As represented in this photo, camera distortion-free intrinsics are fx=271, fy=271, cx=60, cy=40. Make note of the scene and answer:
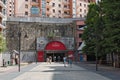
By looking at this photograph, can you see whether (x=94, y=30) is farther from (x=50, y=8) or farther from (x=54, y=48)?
(x=50, y=8)

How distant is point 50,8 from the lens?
10256 centimetres

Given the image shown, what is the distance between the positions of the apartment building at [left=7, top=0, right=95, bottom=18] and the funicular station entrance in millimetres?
20336

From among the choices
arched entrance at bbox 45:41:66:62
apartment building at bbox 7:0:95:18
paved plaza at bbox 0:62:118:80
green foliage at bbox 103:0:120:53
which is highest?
apartment building at bbox 7:0:95:18

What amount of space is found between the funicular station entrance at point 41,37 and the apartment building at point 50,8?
801 inches

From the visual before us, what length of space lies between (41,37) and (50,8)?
30.0 metres

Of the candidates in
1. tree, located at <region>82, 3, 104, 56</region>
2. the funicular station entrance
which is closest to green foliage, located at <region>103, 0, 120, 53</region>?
tree, located at <region>82, 3, 104, 56</region>

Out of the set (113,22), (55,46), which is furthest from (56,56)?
(113,22)

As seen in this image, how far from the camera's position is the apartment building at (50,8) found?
98.1 meters

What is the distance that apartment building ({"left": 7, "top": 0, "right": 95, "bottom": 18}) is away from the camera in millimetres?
98050

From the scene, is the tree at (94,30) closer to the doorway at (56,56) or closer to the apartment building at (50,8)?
the doorway at (56,56)

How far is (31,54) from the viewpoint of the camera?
73625 millimetres

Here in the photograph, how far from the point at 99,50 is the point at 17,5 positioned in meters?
57.8

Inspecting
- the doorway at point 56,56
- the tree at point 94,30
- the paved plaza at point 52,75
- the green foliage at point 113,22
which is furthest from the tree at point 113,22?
the doorway at point 56,56

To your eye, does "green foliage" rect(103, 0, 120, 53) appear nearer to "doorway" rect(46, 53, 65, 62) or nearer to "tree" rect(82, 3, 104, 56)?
"tree" rect(82, 3, 104, 56)
